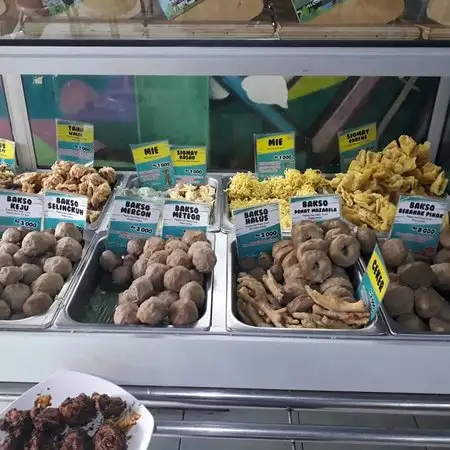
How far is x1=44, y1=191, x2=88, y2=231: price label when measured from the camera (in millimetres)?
1814

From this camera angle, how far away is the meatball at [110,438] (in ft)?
4.12

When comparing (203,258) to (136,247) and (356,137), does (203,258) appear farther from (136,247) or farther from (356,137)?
(356,137)

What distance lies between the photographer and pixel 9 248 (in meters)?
1.73

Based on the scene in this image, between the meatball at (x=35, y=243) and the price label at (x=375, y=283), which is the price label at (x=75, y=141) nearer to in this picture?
the meatball at (x=35, y=243)

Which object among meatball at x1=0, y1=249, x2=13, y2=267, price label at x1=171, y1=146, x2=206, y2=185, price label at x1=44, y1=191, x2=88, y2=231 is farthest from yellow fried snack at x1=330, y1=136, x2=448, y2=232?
meatball at x1=0, y1=249, x2=13, y2=267

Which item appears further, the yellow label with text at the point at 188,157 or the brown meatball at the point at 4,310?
the yellow label with text at the point at 188,157

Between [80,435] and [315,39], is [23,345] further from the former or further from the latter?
[315,39]

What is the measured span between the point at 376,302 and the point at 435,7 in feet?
2.71

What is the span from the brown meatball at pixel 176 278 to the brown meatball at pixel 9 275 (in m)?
0.47

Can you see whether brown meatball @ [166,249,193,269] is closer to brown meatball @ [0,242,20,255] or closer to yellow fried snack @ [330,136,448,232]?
brown meatball @ [0,242,20,255]

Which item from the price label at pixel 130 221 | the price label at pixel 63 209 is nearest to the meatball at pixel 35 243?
the price label at pixel 63 209

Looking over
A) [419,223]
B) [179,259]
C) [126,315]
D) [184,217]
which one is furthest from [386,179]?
[126,315]

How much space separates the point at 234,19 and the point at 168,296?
824 millimetres

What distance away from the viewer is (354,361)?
1.43 meters
